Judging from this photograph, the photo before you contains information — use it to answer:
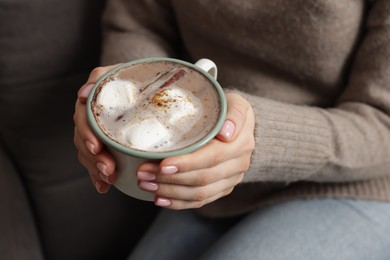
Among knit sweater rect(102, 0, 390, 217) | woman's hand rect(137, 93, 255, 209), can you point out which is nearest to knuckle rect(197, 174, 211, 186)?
woman's hand rect(137, 93, 255, 209)

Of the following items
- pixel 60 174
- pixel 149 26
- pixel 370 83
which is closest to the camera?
pixel 370 83

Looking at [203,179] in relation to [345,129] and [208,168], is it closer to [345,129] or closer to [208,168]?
[208,168]

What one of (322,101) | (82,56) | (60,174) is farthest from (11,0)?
(322,101)

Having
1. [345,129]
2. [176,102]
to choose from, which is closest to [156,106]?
[176,102]

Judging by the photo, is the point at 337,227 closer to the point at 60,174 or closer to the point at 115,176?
the point at 115,176

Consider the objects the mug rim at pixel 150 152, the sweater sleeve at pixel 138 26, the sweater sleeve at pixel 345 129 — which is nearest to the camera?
the mug rim at pixel 150 152

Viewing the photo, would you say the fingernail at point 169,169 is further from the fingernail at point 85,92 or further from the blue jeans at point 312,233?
the blue jeans at point 312,233

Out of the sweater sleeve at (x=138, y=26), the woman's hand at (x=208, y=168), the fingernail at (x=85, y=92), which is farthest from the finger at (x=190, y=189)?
the sweater sleeve at (x=138, y=26)

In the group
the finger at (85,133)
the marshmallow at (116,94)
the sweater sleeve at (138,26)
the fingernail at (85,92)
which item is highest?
the marshmallow at (116,94)
